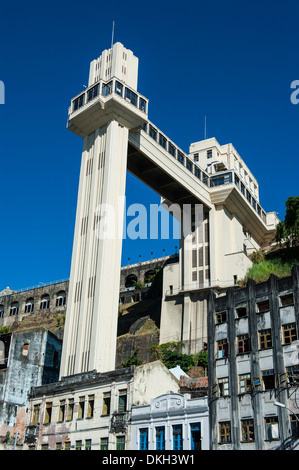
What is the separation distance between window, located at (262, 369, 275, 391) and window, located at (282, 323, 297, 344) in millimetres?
2076

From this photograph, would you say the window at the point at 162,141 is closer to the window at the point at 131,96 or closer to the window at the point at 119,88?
the window at the point at 131,96

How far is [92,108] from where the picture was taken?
59.0m

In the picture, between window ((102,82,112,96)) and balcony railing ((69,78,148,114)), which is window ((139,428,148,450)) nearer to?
balcony railing ((69,78,148,114))

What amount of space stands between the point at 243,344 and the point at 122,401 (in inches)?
411

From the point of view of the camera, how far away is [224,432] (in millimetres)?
34344

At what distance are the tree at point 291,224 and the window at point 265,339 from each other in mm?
30885

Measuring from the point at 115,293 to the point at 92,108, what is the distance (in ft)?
65.3

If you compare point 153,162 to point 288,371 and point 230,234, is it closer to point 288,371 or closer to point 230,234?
point 230,234

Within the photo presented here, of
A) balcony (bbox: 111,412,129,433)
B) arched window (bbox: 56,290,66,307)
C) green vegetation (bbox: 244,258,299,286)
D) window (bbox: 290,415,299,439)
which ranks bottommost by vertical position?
window (bbox: 290,415,299,439)

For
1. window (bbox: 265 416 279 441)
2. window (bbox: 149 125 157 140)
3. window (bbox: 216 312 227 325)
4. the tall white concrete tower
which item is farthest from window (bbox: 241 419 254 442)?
window (bbox: 149 125 157 140)

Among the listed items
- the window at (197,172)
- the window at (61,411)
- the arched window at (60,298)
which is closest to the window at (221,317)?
the window at (61,411)

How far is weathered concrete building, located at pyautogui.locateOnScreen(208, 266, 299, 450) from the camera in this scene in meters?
32.4

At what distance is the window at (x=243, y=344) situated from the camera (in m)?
36.1

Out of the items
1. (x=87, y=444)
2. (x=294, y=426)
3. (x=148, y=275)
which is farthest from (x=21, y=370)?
(x=148, y=275)
